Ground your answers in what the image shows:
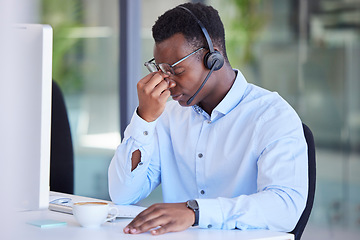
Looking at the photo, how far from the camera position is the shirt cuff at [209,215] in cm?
134

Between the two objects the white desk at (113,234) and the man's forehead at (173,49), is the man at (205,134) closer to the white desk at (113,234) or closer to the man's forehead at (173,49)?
the man's forehead at (173,49)

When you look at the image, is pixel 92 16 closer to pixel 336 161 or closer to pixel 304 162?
pixel 336 161

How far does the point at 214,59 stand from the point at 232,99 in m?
0.15

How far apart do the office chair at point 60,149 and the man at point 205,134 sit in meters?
0.60

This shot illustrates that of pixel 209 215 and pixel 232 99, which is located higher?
pixel 232 99

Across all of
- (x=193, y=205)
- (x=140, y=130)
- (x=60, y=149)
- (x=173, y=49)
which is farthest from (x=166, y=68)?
(x=60, y=149)

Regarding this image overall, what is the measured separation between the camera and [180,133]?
188 centimetres

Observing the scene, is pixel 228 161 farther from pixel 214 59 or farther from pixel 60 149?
pixel 60 149

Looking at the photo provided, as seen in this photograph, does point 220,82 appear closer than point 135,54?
Yes

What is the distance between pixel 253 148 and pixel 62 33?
2.57 meters

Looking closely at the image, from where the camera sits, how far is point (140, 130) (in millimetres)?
1691

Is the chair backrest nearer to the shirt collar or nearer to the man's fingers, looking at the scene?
the shirt collar

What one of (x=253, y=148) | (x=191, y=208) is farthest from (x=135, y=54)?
(x=191, y=208)

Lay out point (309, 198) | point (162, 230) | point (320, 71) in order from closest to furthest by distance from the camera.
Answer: point (162, 230) < point (309, 198) < point (320, 71)
